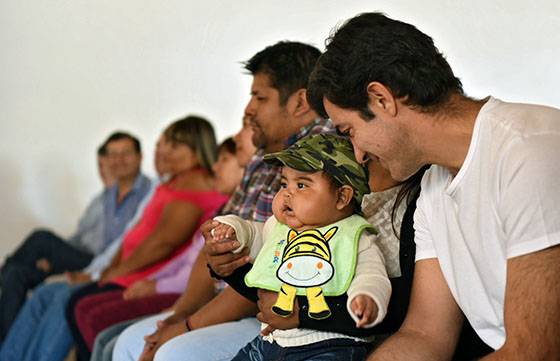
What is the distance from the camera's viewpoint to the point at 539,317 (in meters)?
1.36

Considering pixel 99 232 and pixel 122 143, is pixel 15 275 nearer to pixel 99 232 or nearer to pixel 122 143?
pixel 99 232

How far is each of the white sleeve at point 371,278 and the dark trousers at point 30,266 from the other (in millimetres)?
2604

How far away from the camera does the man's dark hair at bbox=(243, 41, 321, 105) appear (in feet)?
7.83

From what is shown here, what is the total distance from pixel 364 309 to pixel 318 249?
0.64ft

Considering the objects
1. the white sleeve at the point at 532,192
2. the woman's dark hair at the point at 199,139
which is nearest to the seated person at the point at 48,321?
the woman's dark hair at the point at 199,139

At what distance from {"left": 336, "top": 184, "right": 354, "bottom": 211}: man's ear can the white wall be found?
1.07 metres

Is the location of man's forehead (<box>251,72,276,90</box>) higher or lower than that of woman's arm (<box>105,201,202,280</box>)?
higher

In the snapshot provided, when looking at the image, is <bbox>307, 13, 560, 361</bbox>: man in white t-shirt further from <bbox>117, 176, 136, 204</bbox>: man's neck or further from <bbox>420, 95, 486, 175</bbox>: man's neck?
<bbox>117, 176, 136, 204</bbox>: man's neck

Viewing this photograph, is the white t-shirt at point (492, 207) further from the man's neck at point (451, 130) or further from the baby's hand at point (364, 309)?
the baby's hand at point (364, 309)

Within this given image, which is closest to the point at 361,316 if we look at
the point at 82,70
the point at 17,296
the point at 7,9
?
the point at 17,296

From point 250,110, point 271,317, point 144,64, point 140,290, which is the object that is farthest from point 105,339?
point 144,64

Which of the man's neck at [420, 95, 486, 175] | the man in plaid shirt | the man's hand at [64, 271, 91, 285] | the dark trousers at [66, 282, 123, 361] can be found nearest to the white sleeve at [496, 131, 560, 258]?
the man's neck at [420, 95, 486, 175]

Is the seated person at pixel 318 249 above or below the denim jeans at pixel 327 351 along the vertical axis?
above

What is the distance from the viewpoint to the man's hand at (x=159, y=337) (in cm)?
225
